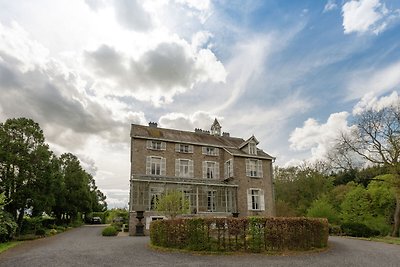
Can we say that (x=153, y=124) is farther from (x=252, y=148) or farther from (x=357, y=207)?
(x=357, y=207)

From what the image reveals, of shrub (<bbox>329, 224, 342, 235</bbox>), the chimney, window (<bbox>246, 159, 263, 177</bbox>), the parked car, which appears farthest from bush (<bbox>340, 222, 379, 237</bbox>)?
the parked car

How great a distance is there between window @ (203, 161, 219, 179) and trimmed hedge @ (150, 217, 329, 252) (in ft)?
53.5

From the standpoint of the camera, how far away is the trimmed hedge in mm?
13828

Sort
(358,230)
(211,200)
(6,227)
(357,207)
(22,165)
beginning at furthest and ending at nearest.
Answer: (357,207)
(211,200)
(358,230)
(22,165)
(6,227)

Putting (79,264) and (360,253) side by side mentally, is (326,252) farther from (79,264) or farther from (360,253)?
(79,264)

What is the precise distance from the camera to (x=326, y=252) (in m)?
14.1

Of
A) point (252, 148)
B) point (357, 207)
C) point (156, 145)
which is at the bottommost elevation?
point (357, 207)

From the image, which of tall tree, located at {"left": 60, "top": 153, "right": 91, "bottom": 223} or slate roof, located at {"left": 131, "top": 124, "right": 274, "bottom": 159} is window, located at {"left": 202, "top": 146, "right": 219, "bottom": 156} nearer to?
slate roof, located at {"left": 131, "top": 124, "right": 274, "bottom": 159}

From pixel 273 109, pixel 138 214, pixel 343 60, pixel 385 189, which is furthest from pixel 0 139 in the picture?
pixel 385 189

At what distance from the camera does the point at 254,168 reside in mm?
31594

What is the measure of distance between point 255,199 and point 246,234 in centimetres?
1727

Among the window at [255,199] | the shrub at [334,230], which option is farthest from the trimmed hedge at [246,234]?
the window at [255,199]

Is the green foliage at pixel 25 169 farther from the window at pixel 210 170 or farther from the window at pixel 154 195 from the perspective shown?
the window at pixel 210 170

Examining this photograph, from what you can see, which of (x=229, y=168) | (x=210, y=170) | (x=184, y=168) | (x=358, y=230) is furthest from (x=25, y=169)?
(x=358, y=230)
